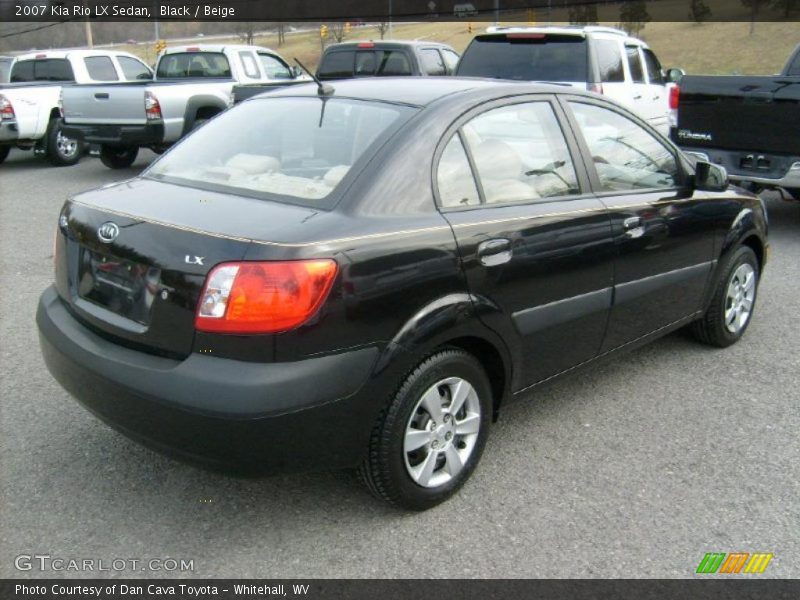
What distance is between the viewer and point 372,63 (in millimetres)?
11969

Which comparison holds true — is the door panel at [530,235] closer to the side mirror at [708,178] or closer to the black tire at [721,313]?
the side mirror at [708,178]

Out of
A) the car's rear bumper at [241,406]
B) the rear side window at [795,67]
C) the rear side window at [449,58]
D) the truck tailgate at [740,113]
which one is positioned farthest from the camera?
the rear side window at [449,58]

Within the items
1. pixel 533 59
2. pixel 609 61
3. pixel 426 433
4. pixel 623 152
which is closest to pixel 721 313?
pixel 623 152

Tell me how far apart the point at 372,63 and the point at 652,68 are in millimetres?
4100

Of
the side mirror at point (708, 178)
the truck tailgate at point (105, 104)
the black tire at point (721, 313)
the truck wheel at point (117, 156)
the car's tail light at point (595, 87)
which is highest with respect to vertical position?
the car's tail light at point (595, 87)

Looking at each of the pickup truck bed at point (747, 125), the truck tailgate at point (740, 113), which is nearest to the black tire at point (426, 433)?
the pickup truck bed at point (747, 125)

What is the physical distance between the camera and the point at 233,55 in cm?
1270

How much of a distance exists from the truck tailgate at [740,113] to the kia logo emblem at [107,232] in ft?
22.6

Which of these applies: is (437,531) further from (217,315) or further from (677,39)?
(677,39)

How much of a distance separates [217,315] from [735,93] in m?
6.95

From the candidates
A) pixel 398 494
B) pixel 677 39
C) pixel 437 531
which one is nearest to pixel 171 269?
pixel 398 494

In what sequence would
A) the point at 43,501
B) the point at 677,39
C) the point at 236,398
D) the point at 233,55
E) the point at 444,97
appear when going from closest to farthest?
the point at 236,398 → the point at 43,501 → the point at 444,97 → the point at 233,55 → the point at 677,39

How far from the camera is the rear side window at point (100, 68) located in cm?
1421

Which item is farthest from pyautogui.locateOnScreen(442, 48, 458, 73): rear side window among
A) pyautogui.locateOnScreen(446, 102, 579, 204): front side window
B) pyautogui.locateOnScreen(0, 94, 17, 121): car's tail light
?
pyautogui.locateOnScreen(446, 102, 579, 204): front side window
